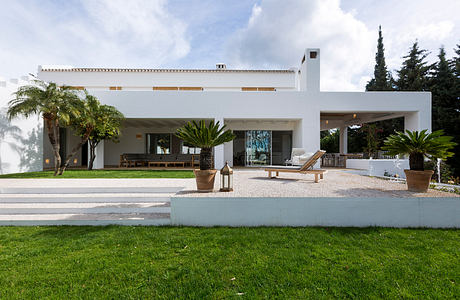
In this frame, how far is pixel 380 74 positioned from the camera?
26.2 m

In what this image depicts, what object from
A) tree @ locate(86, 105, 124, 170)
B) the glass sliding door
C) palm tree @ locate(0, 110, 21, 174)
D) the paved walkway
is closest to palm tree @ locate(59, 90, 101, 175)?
tree @ locate(86, 105, 124, 170)

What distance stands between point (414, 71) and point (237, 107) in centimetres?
2353

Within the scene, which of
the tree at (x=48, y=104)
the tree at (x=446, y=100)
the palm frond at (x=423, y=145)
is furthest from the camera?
the tree at (x=446, y=100)

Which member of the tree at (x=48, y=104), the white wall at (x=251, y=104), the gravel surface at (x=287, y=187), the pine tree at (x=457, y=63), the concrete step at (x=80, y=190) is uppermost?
the pine tree at (x=457, y=63)

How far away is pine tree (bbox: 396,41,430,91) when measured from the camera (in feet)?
→ 72.2

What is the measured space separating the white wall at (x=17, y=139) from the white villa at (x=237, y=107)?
8.83ft

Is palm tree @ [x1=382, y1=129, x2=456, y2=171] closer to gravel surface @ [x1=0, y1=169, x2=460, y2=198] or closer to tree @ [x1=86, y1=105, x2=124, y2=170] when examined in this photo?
gravel surface @ [x1=0, y1=169, x2=460, y2=198]

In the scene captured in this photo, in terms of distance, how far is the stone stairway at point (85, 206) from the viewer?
4.00 m

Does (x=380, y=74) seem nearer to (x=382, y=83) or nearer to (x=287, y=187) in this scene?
(x=382, y=83)

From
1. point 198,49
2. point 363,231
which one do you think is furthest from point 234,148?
point 363,231

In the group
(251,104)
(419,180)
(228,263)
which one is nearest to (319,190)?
(419,180)

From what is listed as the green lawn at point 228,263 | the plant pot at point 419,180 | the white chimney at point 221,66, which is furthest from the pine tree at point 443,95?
the green lawn at point 228,263

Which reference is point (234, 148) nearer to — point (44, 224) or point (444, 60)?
point (44, 224)

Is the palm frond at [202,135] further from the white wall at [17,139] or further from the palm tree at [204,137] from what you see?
the white wall at [17,139]
